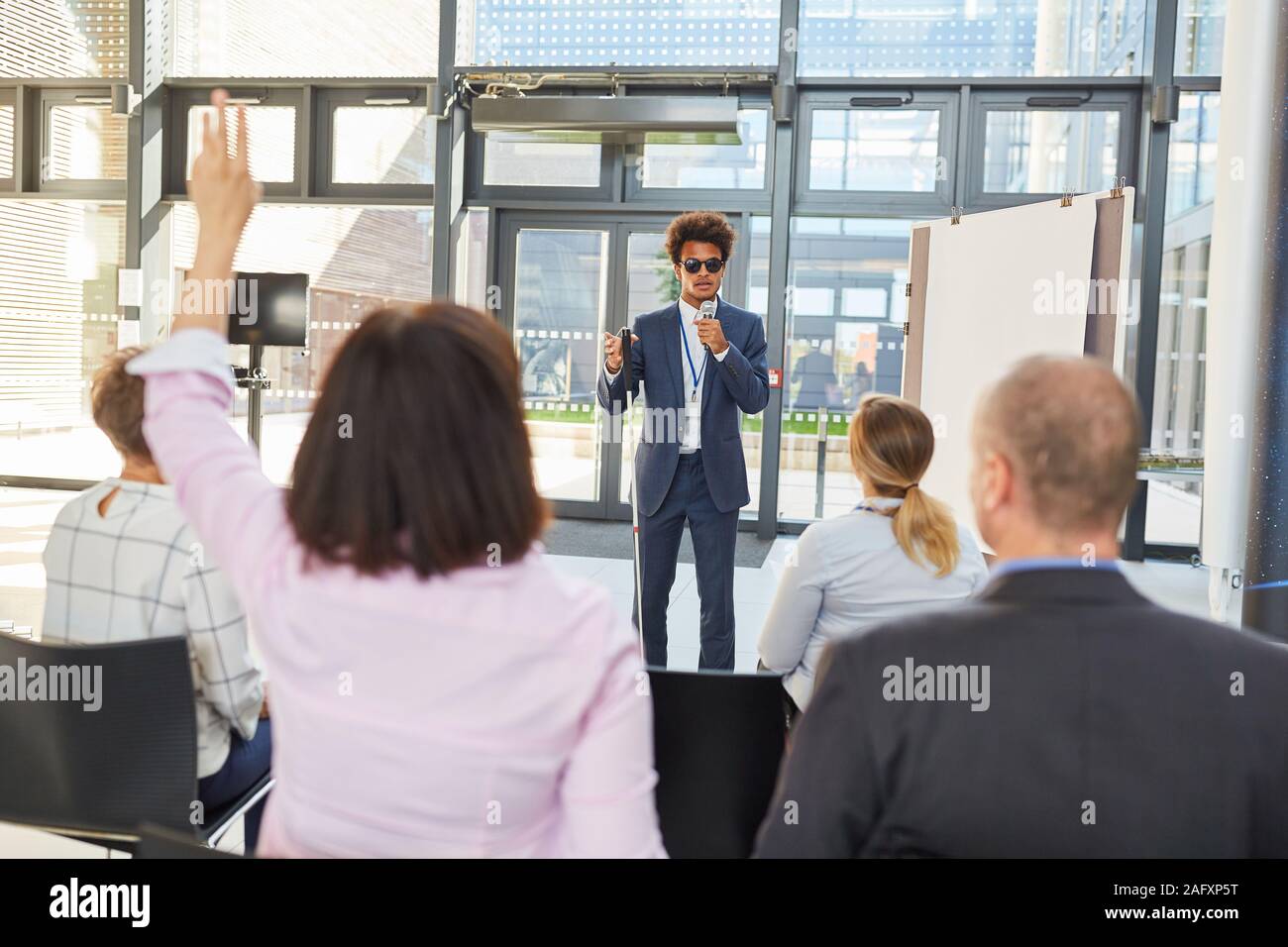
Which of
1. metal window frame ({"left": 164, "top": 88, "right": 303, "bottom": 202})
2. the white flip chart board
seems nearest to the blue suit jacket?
the white flip chart board

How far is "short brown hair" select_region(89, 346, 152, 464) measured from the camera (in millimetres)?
2027

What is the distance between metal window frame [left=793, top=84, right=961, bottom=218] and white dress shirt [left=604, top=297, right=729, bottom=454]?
13.1ft

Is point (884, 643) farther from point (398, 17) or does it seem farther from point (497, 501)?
point (398, 17)

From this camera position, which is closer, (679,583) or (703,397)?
(703,397)

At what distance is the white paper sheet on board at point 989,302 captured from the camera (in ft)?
13.4

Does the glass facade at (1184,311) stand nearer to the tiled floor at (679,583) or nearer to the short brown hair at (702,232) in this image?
the tiled floor at (679,583)

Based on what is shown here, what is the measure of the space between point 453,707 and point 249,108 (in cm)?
795

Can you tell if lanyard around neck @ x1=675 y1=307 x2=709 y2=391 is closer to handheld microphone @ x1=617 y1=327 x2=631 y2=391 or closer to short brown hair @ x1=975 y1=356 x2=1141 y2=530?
handheld microphone @ x1=617 y1=327 x2=631 y2=391

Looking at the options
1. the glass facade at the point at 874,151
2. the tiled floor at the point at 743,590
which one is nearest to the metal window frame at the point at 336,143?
the glass facade at the point at 874,151

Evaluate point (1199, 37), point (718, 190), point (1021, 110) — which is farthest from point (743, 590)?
point (1199, 37)

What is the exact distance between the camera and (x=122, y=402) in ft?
6.69

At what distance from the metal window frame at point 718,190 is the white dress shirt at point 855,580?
5.52 m

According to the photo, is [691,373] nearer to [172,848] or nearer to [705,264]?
[705,264]

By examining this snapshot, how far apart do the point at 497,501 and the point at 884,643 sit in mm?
405
